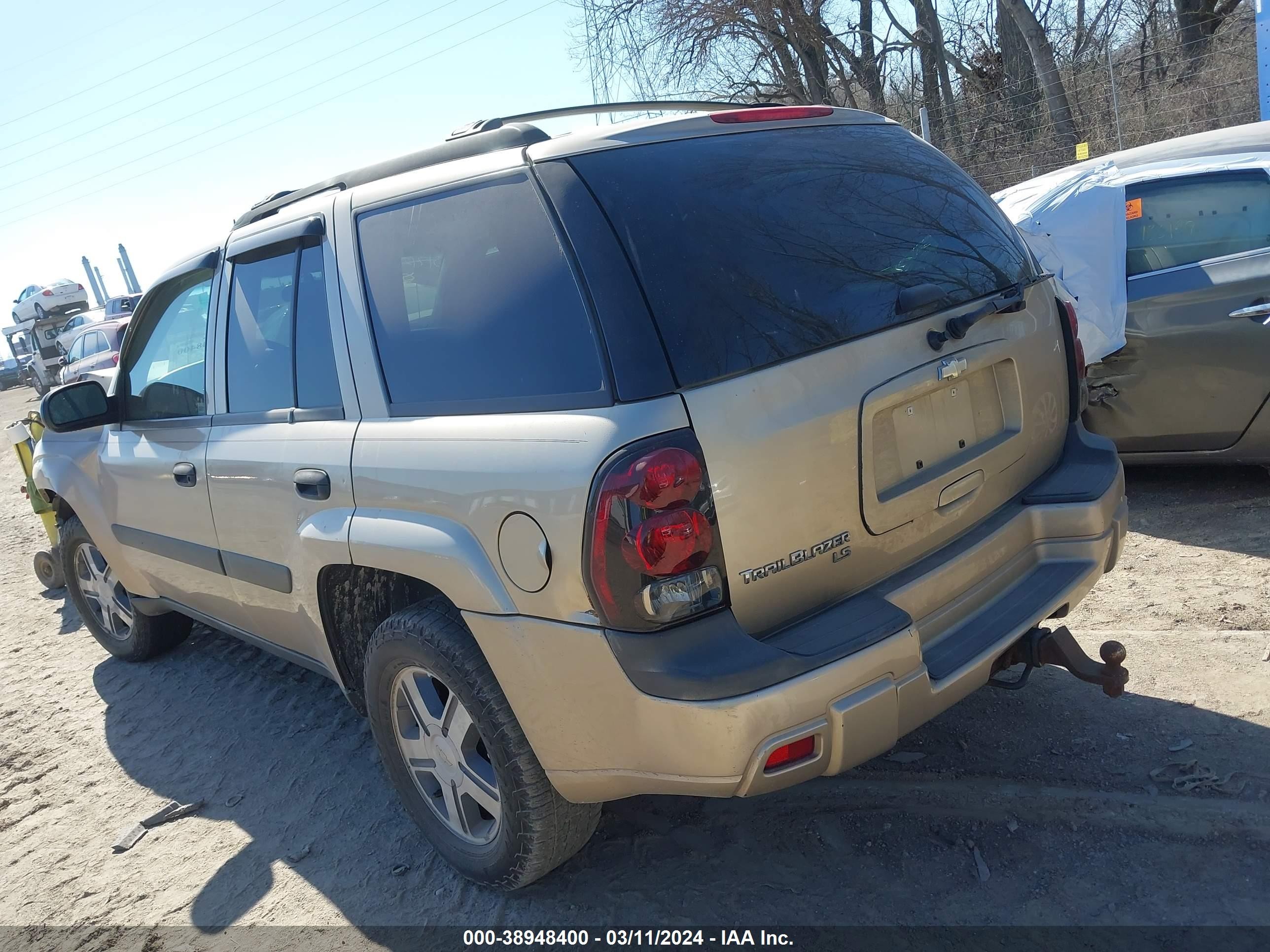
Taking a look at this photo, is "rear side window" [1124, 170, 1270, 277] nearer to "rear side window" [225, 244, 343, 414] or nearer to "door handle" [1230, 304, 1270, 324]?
"door handle" [1230, 304, 1270, 324]

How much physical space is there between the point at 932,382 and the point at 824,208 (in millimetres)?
546

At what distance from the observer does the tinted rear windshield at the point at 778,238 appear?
233cm

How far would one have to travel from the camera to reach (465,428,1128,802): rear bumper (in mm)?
2160

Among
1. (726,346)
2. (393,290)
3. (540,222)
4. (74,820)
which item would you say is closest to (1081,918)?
(726,346)

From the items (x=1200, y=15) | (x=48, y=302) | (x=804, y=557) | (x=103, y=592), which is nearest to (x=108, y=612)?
(x=103, y=592)

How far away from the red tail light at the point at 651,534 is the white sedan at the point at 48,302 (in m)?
40.4

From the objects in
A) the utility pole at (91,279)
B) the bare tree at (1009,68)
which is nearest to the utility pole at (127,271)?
the utility pole at (91,279)

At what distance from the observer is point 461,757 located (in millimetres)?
2844

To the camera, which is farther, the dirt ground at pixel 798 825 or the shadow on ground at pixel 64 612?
the shadow on ground at pixel 64 612

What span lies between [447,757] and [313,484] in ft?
3.02

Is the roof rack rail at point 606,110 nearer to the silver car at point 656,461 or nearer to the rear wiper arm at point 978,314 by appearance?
the silver car at point 656,461

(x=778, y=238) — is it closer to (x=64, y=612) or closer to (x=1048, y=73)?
(x=64, y=612)

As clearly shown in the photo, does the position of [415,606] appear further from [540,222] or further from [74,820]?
[74,820]

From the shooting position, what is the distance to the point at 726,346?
2.30 metres
